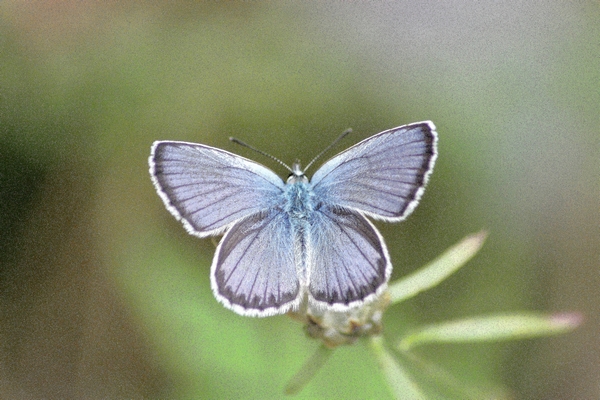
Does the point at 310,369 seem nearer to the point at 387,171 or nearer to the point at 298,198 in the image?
the point at 298,198

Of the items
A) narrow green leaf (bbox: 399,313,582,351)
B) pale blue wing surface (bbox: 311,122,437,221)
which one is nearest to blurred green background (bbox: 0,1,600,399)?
narrow green leaf (bbox: 399,313,582,351)

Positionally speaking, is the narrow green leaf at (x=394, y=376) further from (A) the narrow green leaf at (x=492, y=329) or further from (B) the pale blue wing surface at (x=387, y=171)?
(B) the pale blue wing surface at (x=387, y=171)

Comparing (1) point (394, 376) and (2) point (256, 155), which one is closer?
(1) point (394, 376)

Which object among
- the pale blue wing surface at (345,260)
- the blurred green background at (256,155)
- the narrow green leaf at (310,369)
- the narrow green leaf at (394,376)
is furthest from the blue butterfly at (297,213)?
the blurred green background at (256,155)

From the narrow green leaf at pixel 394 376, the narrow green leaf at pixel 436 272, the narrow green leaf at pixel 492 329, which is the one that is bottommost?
the narrow green leaf at pixel 394 376

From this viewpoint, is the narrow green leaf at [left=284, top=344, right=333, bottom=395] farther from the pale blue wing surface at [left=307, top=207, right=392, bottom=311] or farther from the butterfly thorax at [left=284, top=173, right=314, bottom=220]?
the butterfly thorax at [left=284, top=173, right=314, bottom=220]

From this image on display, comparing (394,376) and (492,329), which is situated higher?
(492,329)

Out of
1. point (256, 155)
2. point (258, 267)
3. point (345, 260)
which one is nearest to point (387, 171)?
point (345, 260)
